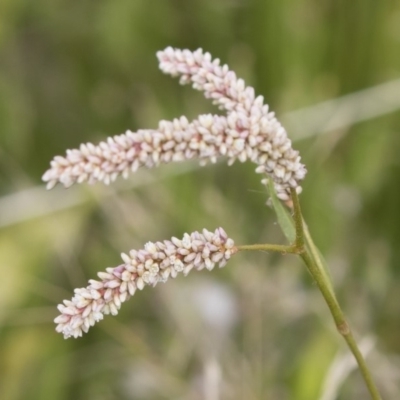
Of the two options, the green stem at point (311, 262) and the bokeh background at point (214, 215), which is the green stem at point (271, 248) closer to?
the green stem at point (311, 262)

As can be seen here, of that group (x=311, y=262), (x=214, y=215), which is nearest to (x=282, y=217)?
(x=311, y=262)

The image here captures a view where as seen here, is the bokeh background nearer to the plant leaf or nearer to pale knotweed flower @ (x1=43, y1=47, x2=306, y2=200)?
the plant leaf

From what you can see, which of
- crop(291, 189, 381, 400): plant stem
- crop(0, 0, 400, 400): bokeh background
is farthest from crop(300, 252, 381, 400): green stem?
crop(0, 0, 400, 400): bokeh background

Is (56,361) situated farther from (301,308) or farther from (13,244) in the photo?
(301,308)

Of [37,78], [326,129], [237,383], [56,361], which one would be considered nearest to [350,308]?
[237,383]

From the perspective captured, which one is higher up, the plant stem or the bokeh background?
the bokeh background

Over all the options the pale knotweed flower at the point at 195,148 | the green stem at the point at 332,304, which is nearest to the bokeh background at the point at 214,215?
the green stem at the point at 332,304
